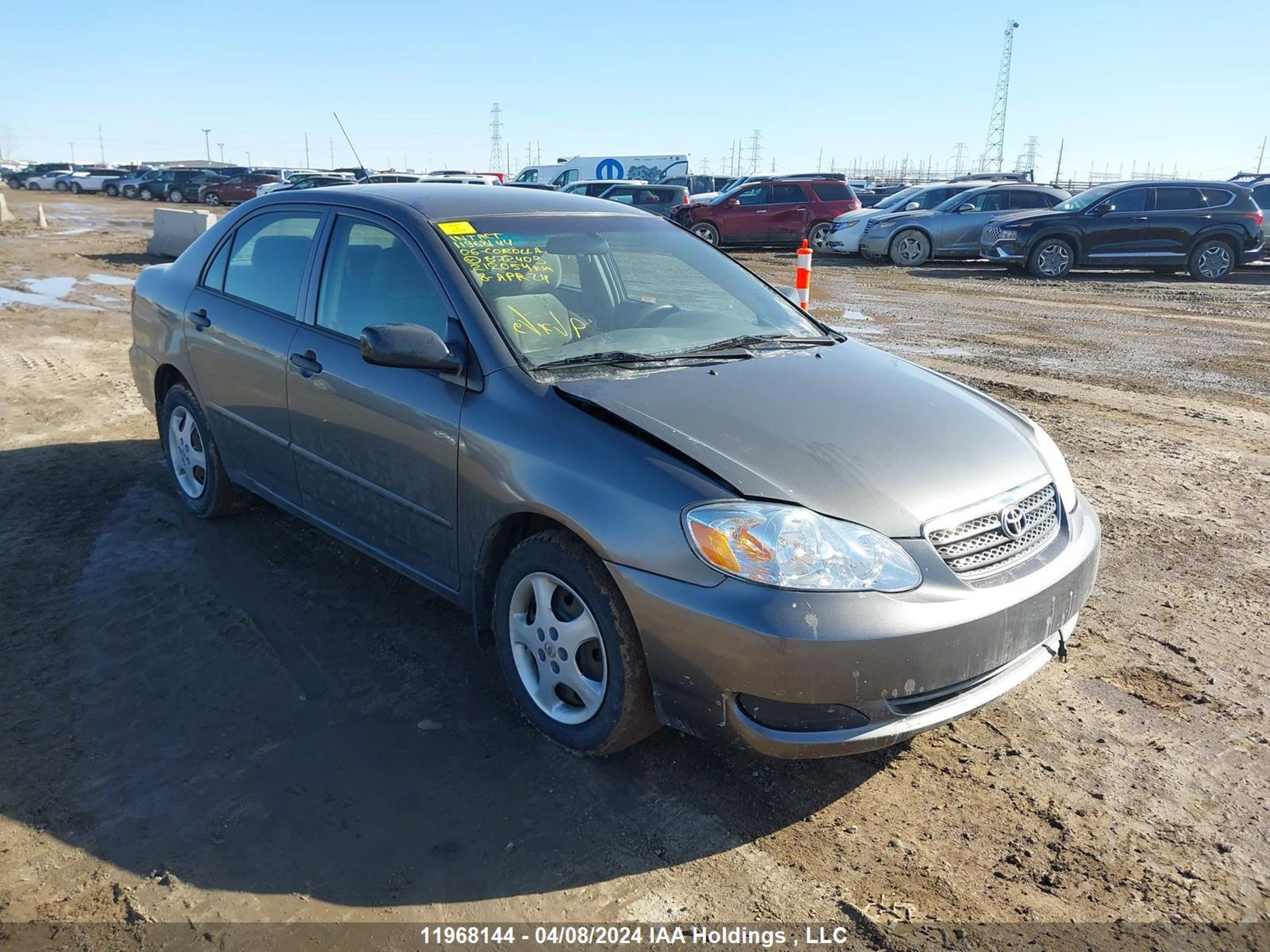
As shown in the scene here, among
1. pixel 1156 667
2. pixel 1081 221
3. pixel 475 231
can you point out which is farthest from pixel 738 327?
pixel 1081 221

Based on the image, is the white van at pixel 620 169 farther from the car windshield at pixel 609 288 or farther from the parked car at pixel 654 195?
the car windshield at pixel 609 288

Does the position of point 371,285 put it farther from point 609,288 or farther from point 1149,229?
point 1149,229

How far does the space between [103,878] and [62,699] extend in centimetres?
108

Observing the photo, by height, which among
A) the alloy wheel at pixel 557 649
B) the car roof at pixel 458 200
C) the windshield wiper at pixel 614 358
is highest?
the car roof at pixel 458 200

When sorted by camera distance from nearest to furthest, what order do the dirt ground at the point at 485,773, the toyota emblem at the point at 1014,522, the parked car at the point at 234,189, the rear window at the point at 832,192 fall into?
the dirt ground at the point at 485,773 < the toyota emblem at the point at 1014,522 < the rear window at the point at 832,192 < the parked car at the point at 234,189

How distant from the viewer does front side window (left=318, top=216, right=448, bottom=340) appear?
3.70 metres

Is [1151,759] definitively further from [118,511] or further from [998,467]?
[118,511]

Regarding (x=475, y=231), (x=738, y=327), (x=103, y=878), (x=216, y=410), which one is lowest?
(x=103, y=878)

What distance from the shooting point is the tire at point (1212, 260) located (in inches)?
687

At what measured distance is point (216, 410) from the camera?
15.9 ft

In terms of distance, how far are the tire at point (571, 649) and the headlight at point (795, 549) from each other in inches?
14.5

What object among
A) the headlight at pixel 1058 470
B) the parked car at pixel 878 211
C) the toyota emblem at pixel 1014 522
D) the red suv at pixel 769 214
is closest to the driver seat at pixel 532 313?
the toyota emblem at pixel 1014 522

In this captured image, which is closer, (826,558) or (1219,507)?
(826,558)

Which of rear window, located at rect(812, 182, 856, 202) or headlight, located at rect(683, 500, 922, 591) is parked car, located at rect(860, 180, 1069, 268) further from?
headlight, located at rect(683, 500, 922, 591)
